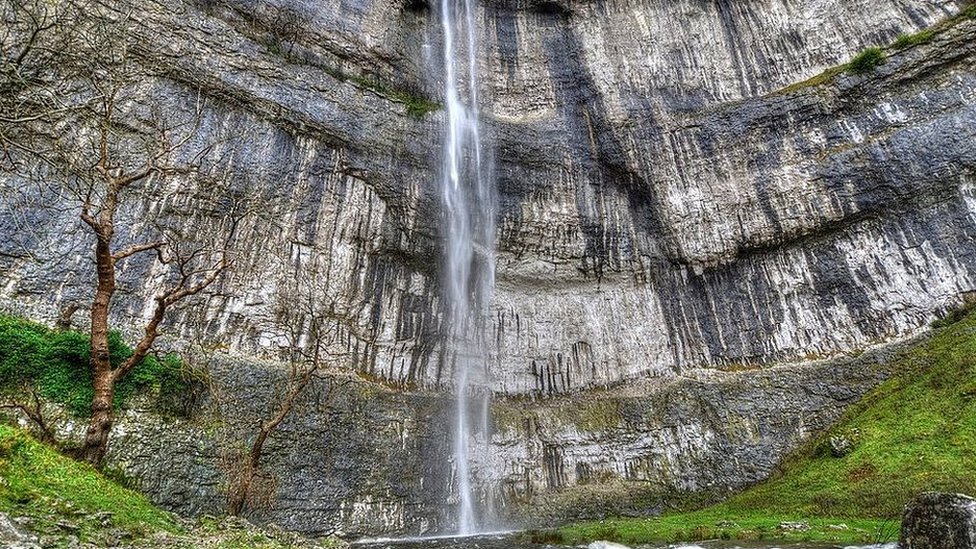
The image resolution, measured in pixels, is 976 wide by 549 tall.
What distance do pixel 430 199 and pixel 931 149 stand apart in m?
21.4

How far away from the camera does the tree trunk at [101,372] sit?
924 cm

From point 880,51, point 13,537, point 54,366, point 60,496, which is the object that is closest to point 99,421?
point 60,496

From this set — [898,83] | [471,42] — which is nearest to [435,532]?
[471,42]

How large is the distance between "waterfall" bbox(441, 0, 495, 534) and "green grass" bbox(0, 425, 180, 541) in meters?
Result: 14.9

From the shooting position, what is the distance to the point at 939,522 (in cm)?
812

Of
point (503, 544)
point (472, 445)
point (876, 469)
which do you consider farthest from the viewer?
point (472, 445)

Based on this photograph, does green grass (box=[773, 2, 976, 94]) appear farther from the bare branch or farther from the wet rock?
the wet rock

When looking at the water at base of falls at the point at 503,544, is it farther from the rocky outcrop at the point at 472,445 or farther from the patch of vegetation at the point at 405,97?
the patch of vegetation at the point at 405,97

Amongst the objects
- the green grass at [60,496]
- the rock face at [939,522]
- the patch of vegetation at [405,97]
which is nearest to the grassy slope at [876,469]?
the rock face at [939,522]

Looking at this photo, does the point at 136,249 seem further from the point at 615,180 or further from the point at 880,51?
the point at 880,51

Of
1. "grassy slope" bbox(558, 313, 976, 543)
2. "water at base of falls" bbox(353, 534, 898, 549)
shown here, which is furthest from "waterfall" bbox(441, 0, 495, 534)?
"grassy slope" bbox(558, 313, 976, 543)

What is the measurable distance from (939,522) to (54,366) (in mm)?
19691

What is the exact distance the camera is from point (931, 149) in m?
23.8

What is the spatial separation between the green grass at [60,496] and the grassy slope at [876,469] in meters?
12.3
